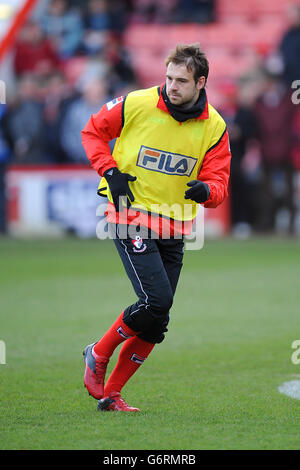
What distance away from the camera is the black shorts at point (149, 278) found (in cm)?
555

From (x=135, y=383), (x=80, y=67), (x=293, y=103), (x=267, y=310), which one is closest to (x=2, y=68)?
(x=80, y=67)

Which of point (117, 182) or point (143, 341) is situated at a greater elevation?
point (117, 182)

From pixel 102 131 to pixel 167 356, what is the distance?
2.48m

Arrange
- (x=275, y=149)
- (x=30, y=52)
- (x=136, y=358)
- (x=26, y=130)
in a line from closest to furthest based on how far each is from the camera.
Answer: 1. (x=136, y=358)
2. (x=275, y=149)
3. (x=26, y=130)
4. (x=30, y=52)

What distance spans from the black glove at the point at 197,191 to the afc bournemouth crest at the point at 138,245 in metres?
0.40

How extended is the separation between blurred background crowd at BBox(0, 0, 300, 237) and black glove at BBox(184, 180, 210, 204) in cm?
1096

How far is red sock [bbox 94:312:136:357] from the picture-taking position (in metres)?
5.73

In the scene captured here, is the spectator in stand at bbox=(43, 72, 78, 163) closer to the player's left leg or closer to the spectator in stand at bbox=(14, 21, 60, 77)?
the spectator in stand at bbox=(14, 21, 60, 77)

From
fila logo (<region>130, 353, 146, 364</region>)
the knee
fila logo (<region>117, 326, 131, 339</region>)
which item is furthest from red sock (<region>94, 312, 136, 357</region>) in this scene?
the knee

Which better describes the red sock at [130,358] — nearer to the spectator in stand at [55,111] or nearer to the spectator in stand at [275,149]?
the spectator in stand at [275,149]

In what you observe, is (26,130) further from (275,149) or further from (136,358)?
(136,358)

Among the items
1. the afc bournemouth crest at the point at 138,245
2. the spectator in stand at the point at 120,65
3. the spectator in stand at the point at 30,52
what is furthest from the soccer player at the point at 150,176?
the spectator in stand at the point at 30,52

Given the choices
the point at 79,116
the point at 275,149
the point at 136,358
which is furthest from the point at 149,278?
the point at 79,116

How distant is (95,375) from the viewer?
5.76 metres
